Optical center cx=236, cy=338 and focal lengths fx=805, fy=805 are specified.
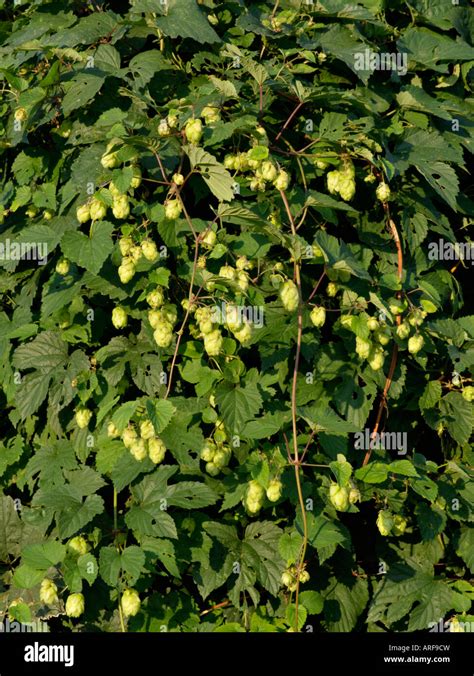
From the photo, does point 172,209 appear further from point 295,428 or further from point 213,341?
point 295,428

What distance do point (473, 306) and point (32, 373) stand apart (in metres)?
2.14

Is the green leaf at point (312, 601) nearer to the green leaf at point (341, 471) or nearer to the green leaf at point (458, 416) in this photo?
the green leaf at point (341, 471)

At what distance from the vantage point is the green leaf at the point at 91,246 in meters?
2.84

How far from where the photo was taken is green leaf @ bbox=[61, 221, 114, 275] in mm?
2844

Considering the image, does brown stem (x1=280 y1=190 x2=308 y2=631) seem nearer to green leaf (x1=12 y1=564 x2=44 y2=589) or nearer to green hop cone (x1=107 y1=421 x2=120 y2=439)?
green hop cone (x1=107 y1=421 x2=120 y2=439)

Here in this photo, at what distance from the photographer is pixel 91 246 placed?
2906 mm

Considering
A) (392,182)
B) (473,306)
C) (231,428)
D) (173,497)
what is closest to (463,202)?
(392,182)

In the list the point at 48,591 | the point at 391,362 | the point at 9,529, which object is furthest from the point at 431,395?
the point at 9,529

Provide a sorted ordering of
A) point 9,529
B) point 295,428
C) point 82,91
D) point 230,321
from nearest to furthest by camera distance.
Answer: point 230,321 → point 295,428 → point 82,91 → point 9,529

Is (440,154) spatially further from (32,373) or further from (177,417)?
(32,373)
